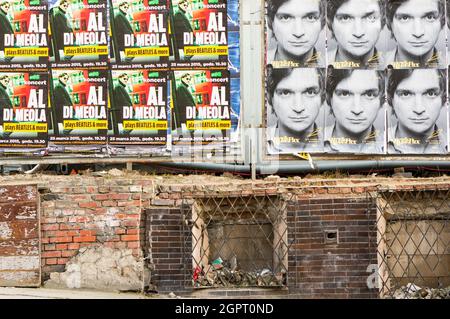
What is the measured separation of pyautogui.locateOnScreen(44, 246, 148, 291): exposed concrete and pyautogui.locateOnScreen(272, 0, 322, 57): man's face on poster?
3716 millimetres

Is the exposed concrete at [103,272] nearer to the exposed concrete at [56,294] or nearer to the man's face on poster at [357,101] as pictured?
the exposed concrete at [56,294]

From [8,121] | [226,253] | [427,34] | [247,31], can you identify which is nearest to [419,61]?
[427,34]

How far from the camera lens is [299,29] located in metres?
11.9

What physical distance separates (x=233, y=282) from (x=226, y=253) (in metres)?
0.54

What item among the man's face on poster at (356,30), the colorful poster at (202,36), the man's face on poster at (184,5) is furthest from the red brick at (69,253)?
the man's face on poster at (356,30)

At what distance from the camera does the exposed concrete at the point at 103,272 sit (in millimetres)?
10195

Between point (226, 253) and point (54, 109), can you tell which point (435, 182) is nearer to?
point (226, 253)

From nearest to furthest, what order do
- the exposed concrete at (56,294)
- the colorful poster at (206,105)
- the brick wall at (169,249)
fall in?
the exposed concrete at (56,294) → the brick wall at (169,249) → the colorful poster at (206,105)

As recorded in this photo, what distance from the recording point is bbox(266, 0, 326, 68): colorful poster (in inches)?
467

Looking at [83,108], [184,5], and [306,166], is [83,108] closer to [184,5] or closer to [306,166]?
[184,5]

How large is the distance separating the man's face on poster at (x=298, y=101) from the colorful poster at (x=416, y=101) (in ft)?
3.38

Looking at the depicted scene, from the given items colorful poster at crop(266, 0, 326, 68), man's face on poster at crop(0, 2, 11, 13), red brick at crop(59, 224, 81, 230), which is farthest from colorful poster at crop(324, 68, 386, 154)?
man's face on poster at crop(0, 2, 11, 13)

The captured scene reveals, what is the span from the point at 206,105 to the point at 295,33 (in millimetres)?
1578

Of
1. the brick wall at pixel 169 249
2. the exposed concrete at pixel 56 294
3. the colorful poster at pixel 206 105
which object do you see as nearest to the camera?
the exposed concrete at pixel 56 294
